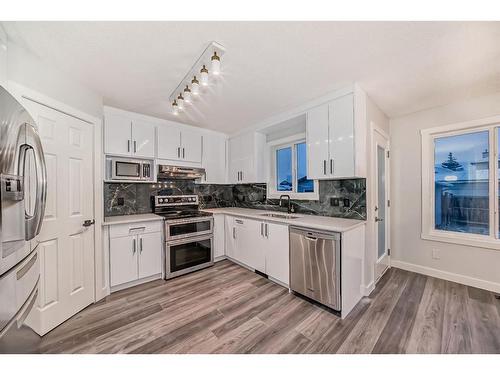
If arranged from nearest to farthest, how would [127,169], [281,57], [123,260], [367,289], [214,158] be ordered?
[281,57] < [367,289] < [123,260] < [127,169] < [214,158]

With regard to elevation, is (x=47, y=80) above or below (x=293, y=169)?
above

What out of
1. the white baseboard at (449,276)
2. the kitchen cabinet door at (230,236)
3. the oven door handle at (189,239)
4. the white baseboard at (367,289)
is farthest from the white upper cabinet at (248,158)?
the white baseboard at (449,276)

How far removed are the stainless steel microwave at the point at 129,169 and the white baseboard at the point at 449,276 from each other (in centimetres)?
401

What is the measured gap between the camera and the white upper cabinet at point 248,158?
3367 mm

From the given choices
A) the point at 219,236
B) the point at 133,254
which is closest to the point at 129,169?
the point at 133,254

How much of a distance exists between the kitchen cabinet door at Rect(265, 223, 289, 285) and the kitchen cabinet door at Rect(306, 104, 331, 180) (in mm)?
802

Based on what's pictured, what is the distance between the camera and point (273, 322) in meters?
1.79

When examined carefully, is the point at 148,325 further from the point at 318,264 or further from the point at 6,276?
the point at 318,264

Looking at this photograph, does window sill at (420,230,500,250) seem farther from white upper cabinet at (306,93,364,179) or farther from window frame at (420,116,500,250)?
white upper cabinet at (306,93,364,179)

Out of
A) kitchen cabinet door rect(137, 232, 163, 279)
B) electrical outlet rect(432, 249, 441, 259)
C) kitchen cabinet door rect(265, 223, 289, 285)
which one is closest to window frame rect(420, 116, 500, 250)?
electrical outlet rect(432, 249, 441, 259)

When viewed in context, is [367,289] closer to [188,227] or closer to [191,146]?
[188,227]

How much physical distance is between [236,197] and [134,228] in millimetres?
2101

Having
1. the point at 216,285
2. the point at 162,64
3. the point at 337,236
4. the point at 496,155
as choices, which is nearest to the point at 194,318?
the point at 216,285

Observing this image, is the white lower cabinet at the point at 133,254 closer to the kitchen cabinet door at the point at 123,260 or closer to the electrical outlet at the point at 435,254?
the kitchen cabinet door at the point at 123,260
